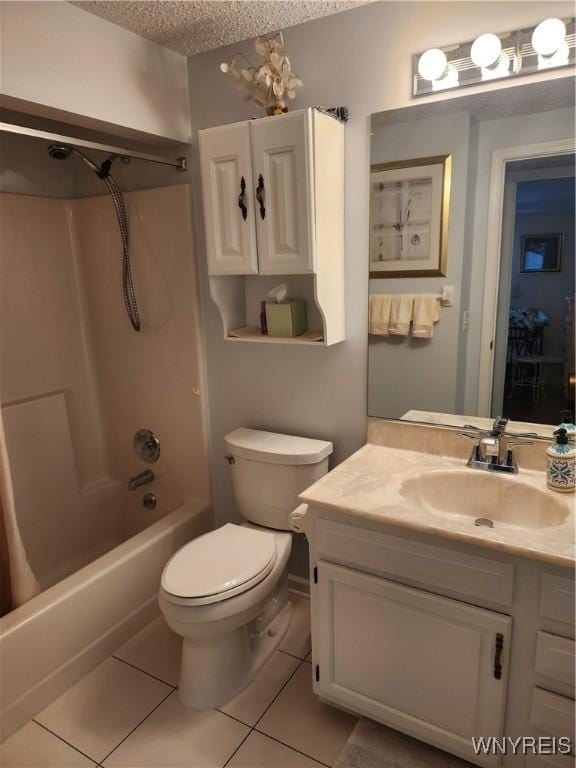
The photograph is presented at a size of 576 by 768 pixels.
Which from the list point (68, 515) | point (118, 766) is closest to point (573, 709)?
point (118, 766)

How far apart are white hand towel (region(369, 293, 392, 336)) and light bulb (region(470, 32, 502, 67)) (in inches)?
28.7

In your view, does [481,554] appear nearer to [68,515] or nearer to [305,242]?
[305,242]

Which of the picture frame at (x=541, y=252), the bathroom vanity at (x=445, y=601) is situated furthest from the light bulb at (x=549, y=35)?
the bathroom vanity at (x=445, y=601)

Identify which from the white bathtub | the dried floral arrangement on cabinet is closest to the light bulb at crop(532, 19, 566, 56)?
the dried floral arrangement on cabinet

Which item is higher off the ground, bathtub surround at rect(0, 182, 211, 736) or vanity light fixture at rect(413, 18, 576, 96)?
vanity light fixture at rect(413, 18, 576, 96)

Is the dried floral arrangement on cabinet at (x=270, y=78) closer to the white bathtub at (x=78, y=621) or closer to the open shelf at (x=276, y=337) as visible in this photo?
the open shelf at (x=276, y=337)

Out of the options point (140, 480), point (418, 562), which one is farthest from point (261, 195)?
point (140, 480)

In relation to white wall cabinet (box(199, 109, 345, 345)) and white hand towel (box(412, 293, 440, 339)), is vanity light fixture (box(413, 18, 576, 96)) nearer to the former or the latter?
white wall cabinet (box(199, 109, 345, 345))

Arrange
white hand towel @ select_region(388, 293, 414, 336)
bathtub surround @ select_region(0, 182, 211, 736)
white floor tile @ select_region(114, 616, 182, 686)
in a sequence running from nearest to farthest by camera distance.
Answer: white hand towel @ select_region(388, 293, 414, 336)
white floor tile @ select_region(114, 616, 182, 686)
bathtub surround @ select_region(0, 182, 211, 736)

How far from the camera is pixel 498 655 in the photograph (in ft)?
4.10

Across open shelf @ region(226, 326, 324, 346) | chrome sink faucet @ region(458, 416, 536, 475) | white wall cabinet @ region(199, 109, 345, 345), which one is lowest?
chrome sink faucet @ region(458, 416, 536, 475)

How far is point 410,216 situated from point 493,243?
0.29 m

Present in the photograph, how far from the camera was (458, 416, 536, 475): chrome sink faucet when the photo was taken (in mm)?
1543

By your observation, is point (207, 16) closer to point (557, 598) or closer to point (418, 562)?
point (418, 562)
